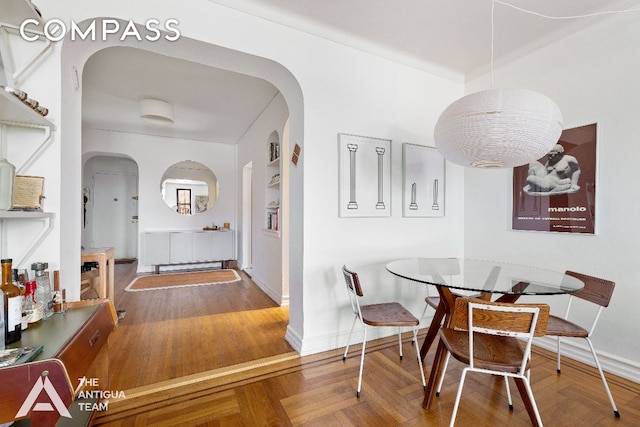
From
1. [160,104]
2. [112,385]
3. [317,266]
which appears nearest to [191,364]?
[112,385]

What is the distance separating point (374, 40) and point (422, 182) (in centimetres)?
142

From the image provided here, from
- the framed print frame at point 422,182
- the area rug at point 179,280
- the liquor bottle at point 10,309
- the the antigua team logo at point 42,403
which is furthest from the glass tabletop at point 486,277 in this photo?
the area rug at point 179,280

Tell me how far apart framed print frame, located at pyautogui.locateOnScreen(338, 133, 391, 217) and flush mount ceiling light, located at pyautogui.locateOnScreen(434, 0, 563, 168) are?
1.01 m

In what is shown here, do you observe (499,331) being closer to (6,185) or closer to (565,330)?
(565,330)

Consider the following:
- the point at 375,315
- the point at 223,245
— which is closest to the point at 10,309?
the point at 375,315

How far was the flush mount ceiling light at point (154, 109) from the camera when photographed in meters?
3.67

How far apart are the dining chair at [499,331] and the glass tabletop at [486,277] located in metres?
0.27

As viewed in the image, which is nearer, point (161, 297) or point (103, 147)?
point (161, 297)

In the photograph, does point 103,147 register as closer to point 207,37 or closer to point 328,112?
point 207,37

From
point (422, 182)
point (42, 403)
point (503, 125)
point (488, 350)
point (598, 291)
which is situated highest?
point (503, 125)

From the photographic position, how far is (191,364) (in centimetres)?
217

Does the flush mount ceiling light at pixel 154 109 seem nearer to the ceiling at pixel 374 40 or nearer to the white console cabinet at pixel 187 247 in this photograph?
Answer: the ceiling at pixel 374 40

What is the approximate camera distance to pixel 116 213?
674 cm

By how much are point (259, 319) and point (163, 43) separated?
2.64 metres
